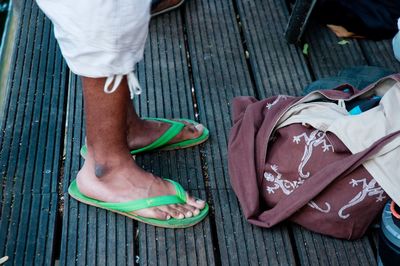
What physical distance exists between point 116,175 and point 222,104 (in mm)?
676

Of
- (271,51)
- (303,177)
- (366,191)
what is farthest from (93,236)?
(271,51)

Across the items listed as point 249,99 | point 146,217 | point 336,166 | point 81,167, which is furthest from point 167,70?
point 336,166

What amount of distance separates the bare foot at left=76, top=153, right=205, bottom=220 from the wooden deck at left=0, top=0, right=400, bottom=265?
2.7 inches

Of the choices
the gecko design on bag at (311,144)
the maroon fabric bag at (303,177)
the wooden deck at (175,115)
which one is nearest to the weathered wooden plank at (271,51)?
the wooden deck at (175,115)

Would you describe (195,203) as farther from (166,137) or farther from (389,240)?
(389,240)

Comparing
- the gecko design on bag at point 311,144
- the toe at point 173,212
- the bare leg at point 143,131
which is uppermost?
the gecko design on bag at point 311,144

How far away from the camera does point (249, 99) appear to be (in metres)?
2.14

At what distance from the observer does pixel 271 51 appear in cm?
254

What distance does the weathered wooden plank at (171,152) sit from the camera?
1760mm

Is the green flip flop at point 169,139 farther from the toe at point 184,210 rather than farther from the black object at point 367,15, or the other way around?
the black object at point 367,15

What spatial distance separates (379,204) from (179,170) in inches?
28.4

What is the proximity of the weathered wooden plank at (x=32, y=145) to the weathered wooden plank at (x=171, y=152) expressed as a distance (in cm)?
33

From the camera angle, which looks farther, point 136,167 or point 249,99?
point 249,99

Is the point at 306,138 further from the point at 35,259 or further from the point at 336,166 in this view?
the point at 35,259
